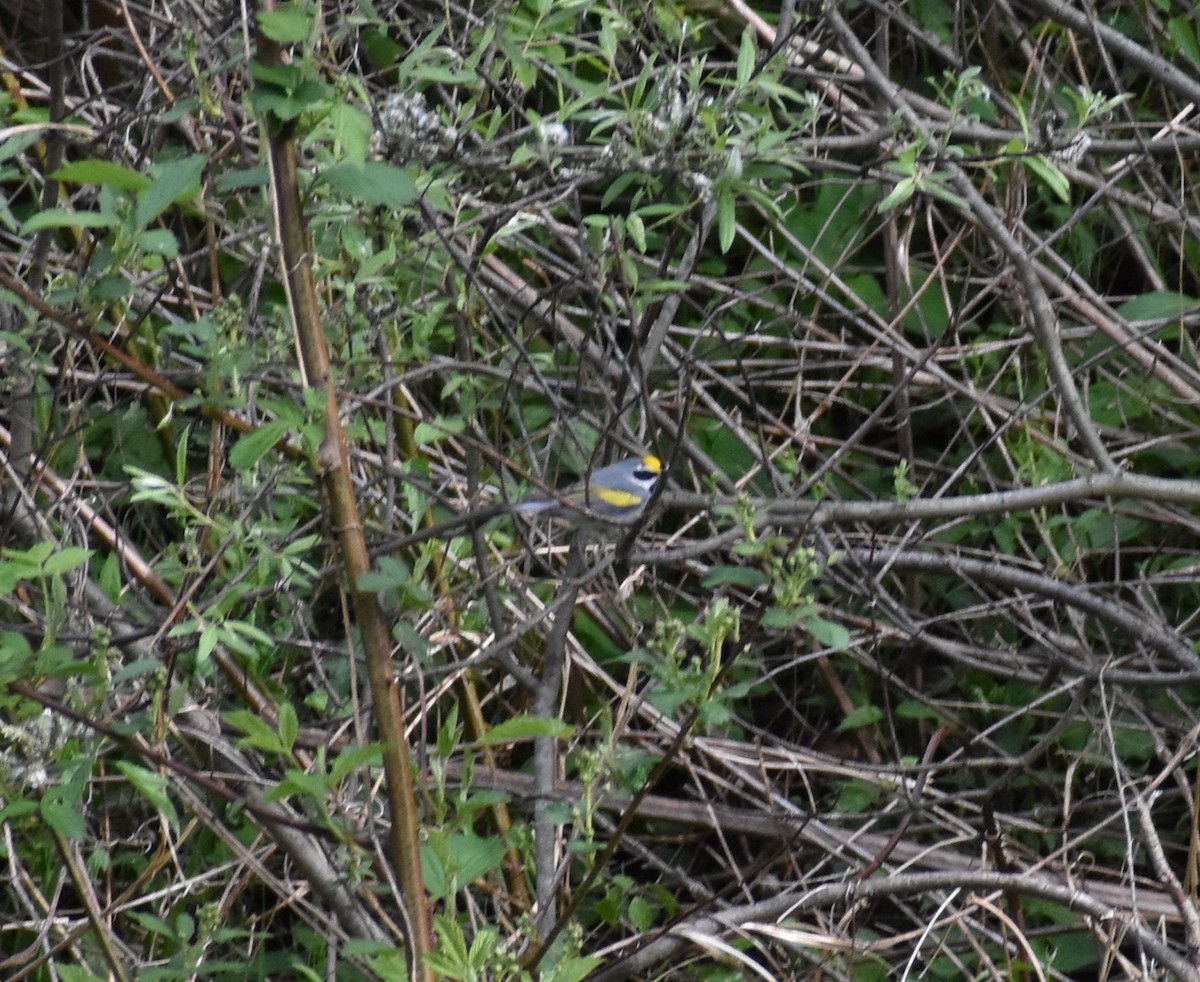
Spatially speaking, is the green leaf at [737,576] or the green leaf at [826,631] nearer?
the green leaf at [826,631]

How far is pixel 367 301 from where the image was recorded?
2.43 metres

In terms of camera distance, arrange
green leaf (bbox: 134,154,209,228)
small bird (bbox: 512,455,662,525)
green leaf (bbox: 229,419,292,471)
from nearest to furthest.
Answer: green leaf (bbox: 134,154,209,228), green leaf (bbox: 229,419,292,471), small bird (bbox: 512,455,662,525)

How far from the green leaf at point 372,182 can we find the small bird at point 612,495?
29.4 inches

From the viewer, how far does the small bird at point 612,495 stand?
2438mm

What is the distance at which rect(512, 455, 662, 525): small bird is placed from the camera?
2.44 meters

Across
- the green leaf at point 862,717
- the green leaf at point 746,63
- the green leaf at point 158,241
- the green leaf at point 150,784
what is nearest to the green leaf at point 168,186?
the green leaf at point 158,241

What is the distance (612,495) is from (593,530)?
0.51ft

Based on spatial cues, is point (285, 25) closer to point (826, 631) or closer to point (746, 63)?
point (746, 63)

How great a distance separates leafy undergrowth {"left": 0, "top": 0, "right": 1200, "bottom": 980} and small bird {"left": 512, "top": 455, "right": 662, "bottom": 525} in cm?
8

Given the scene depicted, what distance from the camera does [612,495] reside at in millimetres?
2918

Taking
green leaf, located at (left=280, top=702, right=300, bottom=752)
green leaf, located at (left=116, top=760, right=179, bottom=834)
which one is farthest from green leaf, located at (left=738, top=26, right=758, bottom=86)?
green leaf, located at (left=116, top=760, right=179, bottom=834)

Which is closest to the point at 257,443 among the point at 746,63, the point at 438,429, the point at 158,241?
the point at 158,241

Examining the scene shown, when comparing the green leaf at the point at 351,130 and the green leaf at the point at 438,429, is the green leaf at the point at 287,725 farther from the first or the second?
the green leaf at the point at 351,130

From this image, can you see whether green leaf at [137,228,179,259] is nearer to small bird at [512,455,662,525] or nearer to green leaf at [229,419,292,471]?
green leaf at [229,419,292,471]
